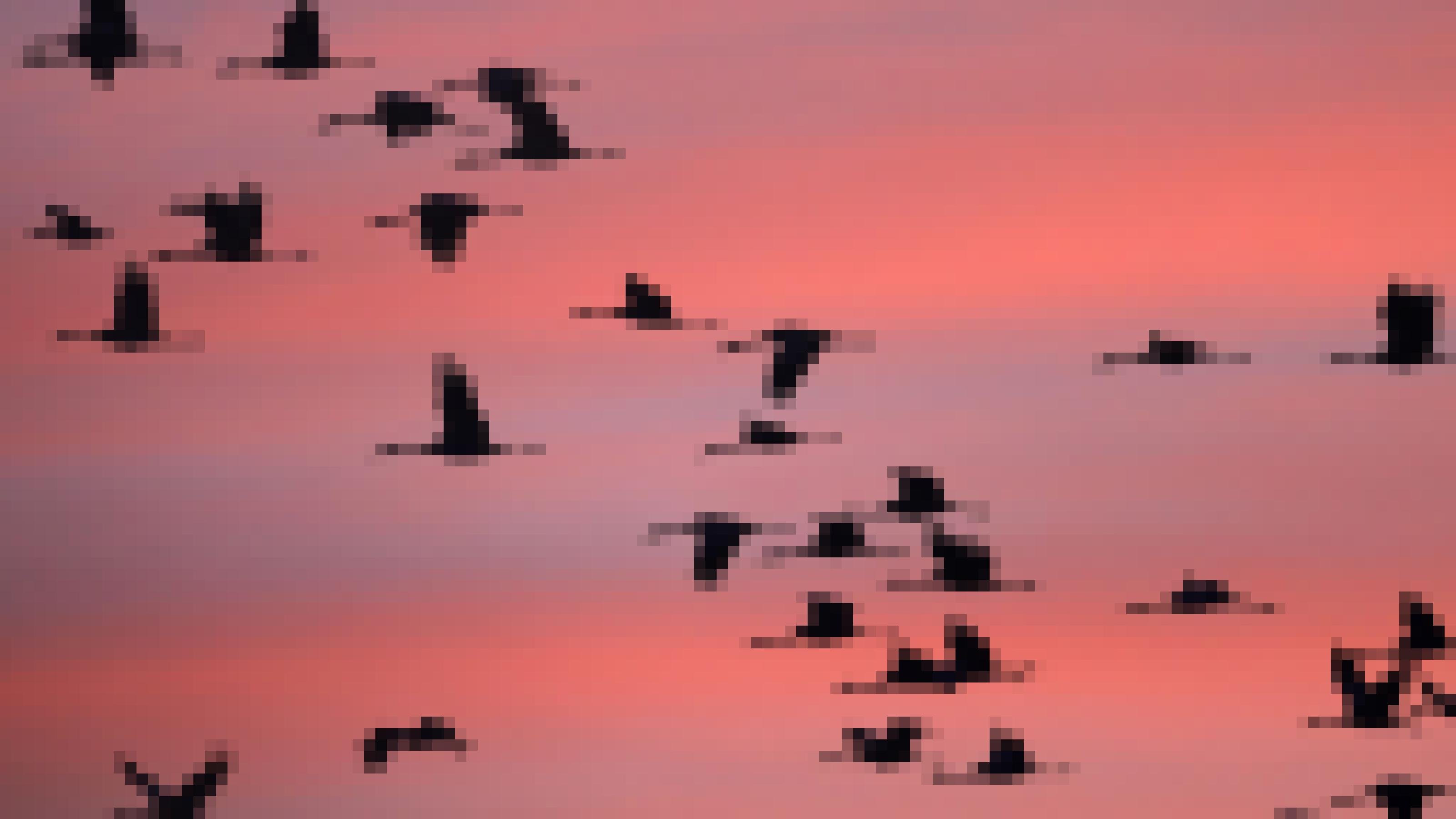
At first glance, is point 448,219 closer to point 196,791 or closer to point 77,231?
point 77,231

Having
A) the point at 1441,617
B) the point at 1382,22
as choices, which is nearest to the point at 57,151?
the point at 1382,22

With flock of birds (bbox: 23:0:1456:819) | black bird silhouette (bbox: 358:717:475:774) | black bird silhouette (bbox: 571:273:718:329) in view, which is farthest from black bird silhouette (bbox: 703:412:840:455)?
black bird silhouette (bbox: 358:717:475:774)

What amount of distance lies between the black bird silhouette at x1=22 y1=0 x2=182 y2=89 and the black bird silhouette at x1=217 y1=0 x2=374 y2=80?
92 mm

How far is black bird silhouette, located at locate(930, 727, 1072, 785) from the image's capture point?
1043 millimetres

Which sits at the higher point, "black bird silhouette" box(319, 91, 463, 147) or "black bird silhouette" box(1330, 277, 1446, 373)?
"black bird silhouette" box(319, 91, 463, 147)

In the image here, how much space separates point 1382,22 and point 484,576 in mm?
945

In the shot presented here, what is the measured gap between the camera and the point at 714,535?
1.06m

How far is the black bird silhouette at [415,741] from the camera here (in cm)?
108

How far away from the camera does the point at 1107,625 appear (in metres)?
1.04

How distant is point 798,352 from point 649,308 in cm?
14

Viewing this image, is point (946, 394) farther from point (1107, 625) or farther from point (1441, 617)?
point (1441, 617)

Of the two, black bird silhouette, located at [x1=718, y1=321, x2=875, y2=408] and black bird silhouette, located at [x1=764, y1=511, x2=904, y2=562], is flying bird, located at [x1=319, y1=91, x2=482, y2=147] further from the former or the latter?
black bird silhouette, located at [x1=764, y1=511, x2=904, y2=562]

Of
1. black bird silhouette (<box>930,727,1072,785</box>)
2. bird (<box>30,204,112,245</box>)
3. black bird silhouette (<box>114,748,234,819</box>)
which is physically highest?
bird (<box>30,204,112,245</box>)

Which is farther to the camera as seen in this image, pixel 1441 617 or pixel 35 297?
pixel 35 297
